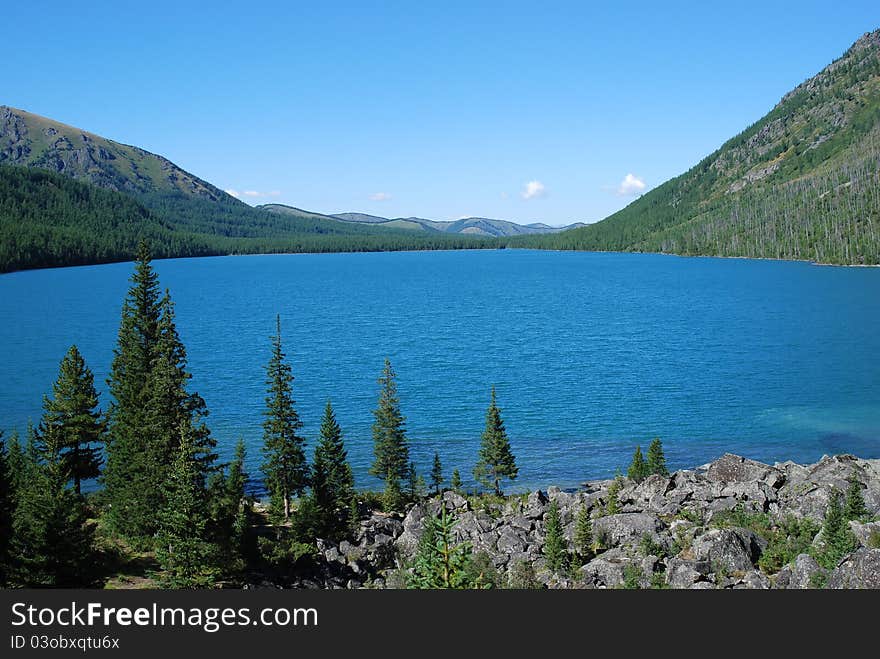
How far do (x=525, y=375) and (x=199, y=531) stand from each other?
199 ft

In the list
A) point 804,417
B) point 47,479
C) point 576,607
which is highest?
point 576,607

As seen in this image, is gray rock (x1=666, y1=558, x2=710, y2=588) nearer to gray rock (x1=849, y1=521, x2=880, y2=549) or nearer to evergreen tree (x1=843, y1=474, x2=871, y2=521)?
gray rock (x1=849, y1=521, x2=880, y2=549)

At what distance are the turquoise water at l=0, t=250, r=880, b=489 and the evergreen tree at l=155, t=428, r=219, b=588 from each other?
75.7 feet

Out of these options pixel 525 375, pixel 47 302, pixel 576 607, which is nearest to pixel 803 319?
pixel 525 375

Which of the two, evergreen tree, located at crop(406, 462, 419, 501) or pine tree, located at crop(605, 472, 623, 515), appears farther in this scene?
evergreen tree, located at crop(406, 462, 419, 501)

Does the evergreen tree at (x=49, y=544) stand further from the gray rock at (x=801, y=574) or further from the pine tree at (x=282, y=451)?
the gray rock at (x=801, y=574)

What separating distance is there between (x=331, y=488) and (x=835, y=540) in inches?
1112

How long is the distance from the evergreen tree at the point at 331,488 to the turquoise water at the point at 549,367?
27.4 ft

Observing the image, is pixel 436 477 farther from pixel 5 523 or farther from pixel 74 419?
pixel 5 523

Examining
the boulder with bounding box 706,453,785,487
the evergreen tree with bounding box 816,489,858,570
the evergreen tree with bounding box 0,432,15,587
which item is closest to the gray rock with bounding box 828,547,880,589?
the evergreen tree with bounding box 816,489,858,570

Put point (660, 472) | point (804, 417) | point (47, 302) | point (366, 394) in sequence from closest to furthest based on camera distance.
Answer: point (660, 472) → point (804, 417) → point (366, 394) → point (47, 302)

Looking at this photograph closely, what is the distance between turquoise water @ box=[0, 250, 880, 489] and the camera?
60.8 meters

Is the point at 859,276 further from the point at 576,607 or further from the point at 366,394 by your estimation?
the point at 576,607

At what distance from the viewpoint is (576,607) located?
10.6 meters
